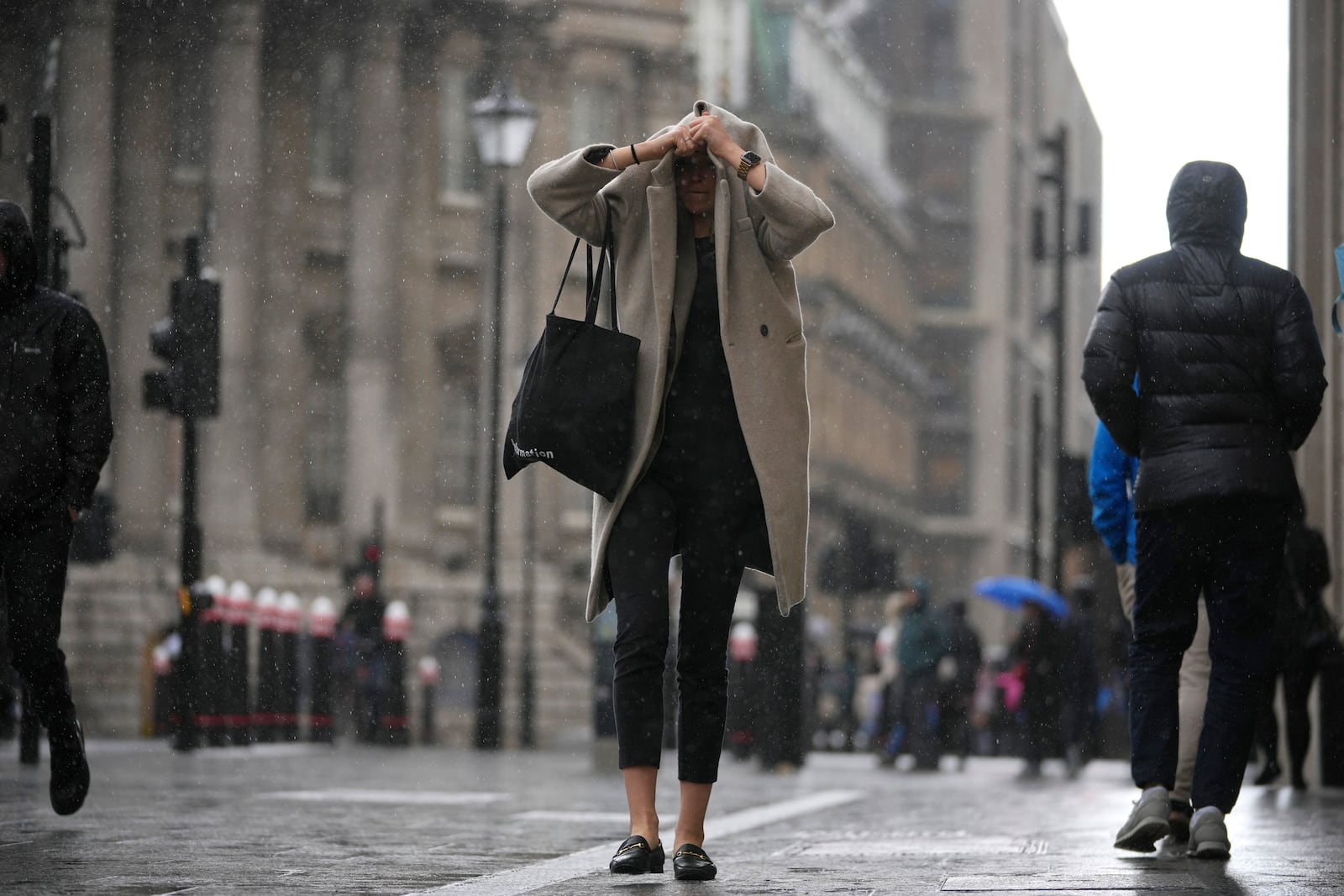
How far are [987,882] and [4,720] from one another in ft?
44.7

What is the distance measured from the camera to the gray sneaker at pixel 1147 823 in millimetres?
6402

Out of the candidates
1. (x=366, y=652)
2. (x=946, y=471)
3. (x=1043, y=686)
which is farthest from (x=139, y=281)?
(x=946, y=471)

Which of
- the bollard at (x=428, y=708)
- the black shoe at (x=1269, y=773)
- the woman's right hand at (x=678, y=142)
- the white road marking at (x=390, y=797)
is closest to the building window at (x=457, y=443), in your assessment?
the bollard at (x=428, y=708)

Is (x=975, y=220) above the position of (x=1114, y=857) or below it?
above

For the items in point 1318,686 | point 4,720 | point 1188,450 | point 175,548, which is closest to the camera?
point 1188,450

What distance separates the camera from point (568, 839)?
7312 mm

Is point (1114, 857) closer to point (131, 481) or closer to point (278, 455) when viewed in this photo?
point (131, 481)

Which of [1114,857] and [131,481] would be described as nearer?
[1114,857]

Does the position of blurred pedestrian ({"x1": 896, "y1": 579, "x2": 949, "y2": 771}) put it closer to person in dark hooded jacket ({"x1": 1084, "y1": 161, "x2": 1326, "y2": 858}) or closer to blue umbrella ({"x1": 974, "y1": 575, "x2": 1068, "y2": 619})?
blue umbrella ({"x1": 974, "y1": 575, "x2": 1068, "y2": 619})

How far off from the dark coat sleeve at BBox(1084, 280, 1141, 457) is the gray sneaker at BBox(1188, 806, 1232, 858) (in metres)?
1.01

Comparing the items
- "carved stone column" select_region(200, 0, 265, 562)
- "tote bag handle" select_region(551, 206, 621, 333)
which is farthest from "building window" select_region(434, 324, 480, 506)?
"tote bag handle" select_region(551, 206, 621, 333)

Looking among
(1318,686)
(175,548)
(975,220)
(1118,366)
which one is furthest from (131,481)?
(975,220)

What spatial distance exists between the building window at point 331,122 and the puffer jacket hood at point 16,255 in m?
32.7

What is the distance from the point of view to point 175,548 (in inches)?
1292
